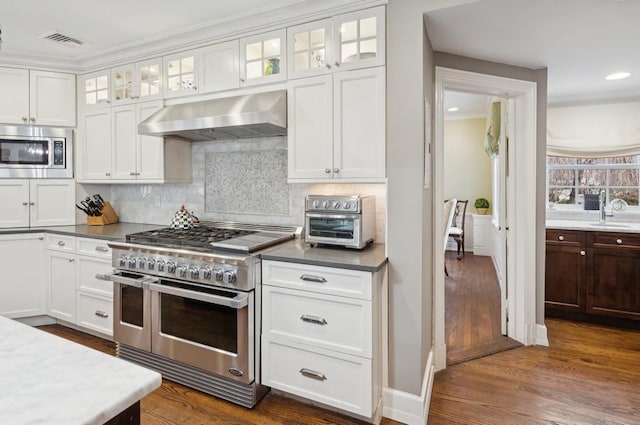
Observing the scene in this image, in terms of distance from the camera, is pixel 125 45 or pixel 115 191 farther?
pixel 115 191

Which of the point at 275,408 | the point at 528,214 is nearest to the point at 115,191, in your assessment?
the point at 275,408

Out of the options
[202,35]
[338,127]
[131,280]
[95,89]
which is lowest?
[131,280]

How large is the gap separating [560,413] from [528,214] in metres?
1.51

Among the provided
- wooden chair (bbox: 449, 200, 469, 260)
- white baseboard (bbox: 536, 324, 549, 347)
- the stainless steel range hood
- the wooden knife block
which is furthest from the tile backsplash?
wooden chair (bbox: 449, 200, 469, 260)

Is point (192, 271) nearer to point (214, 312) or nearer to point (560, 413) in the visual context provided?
point (214, 312)

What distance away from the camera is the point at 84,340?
10.4ft

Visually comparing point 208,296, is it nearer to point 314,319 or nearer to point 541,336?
point 314,319

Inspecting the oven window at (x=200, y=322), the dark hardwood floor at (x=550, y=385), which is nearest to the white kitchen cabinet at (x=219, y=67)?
the oven window at (x=200, y=322)

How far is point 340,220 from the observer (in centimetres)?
231

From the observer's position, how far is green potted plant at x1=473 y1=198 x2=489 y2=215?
260 inches

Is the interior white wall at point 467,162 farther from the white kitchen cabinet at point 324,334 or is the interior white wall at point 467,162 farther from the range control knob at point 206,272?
the range control knob at point 206,272

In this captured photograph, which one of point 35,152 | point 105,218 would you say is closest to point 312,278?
point 105,218

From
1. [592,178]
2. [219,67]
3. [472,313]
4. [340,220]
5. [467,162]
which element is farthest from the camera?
[467,162]

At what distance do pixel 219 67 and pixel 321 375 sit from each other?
2.31 meters
